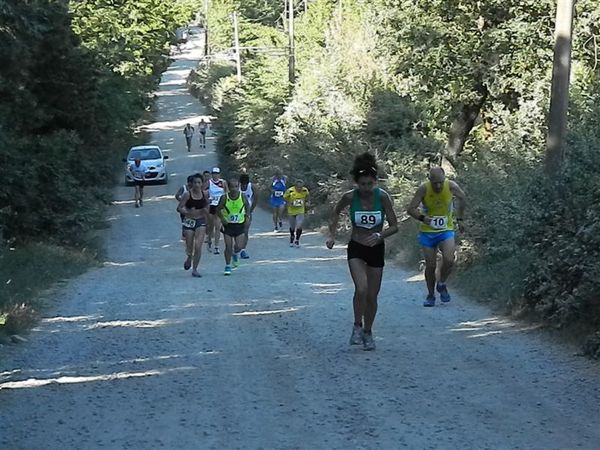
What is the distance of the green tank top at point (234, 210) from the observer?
1788cm

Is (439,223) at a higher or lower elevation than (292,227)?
higher

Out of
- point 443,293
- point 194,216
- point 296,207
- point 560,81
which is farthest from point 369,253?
point 296,207

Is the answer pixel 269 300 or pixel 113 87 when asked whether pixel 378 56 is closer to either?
pixel 113 87

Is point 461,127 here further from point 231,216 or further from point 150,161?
point 150,161

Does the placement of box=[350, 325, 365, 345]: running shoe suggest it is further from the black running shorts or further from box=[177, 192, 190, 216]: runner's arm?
box=[177, 192, 190, 216]: runner's arm

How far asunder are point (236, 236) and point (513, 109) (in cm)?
903

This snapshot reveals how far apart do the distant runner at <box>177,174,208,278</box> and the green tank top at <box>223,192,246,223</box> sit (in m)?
0.39

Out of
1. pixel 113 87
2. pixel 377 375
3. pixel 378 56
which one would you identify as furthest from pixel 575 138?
pixel 113 87

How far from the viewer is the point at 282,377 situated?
28.8 ft

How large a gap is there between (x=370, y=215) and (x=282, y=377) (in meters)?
1.90

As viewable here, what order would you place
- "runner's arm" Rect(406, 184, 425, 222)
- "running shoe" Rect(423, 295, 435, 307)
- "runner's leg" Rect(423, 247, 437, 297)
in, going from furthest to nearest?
1. "running shoe" Rect(423, 295, 435, 307)
2. "runner's leg" Rect(423, 247, 437, 297)
3. "runner's arm" Rect(406, 184, 425, 222)

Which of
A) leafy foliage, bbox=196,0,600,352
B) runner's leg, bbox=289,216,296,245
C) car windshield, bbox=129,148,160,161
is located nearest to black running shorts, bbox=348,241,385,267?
leafy foliage, bbox=196,0,600,352

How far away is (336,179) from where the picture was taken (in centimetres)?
2752

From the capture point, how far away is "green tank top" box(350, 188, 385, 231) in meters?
9.70
